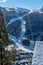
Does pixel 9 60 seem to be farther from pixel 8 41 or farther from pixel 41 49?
pixel 41 49

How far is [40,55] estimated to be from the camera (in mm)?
14703

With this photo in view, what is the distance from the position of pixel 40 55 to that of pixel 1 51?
690cm

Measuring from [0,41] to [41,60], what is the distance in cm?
731

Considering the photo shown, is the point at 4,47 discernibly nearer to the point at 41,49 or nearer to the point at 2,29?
the point at 2,29

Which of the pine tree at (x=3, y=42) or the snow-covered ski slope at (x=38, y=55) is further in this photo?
the pine tree at (x=3, y=42)

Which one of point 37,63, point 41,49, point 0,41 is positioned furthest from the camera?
point 0,41

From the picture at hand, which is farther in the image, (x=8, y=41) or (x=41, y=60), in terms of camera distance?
(x=8, y=41)

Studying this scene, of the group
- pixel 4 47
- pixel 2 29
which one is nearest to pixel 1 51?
pixel 4 47

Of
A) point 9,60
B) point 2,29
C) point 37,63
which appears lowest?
point 9,60

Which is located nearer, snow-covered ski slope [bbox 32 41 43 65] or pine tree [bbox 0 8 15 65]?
snow-covered ski slope [bbox 32 41 43 65]

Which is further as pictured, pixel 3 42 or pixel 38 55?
pixel 3 42

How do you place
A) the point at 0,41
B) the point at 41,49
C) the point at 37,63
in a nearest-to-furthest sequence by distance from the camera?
the point at 37,63 < the point at 41,49 < the point at 0,41

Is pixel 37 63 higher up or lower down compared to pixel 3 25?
lower down

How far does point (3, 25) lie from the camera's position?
2136 cm
